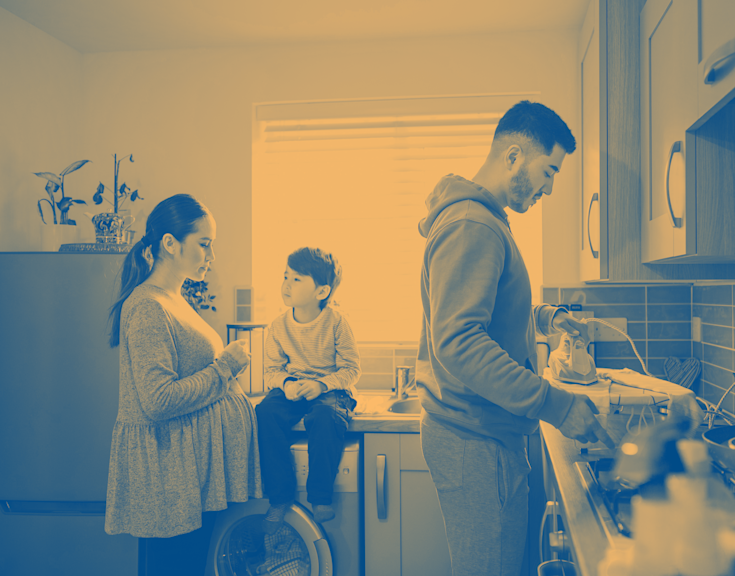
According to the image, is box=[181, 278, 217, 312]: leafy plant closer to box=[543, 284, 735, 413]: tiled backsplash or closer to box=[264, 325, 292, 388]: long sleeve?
box=[264, 325, 292, 388]: long sleeve

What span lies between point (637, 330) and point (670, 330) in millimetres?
124

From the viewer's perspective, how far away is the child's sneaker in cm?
179

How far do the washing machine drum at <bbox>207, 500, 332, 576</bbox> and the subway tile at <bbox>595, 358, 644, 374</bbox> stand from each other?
131cm

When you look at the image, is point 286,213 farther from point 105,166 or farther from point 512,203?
point 512,203

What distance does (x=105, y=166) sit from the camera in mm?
2627

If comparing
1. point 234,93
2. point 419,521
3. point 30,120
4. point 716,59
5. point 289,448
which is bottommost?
point 419,521

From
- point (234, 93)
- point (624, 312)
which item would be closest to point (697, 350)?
point (624, 312)

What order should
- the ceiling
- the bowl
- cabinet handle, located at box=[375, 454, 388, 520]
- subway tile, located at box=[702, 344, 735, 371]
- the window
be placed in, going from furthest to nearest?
the window, the ceiling, cabinet handle, located at box=[375, 454, 388, 520], subway tile, located at box=[702, 344, 735, 371], the bowl

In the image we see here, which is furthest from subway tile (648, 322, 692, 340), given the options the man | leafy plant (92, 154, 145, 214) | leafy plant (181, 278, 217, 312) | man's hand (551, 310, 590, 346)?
leafy plant (92, 154, 145, 214)

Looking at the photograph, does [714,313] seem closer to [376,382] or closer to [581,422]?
[581,422]

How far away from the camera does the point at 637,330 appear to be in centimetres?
225

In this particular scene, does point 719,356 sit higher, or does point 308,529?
point 719,356

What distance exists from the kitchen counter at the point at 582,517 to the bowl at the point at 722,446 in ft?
0.69

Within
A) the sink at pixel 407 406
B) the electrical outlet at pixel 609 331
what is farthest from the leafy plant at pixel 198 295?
the electrical outlet at pixel 609 331
